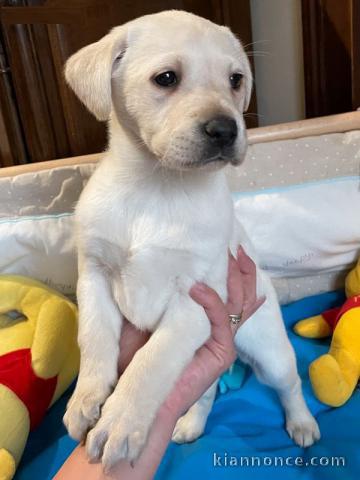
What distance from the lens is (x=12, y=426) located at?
1.18 m

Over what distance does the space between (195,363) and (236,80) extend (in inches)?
24.5

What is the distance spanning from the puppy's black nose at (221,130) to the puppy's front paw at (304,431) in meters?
0.78

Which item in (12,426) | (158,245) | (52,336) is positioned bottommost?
(12,426)

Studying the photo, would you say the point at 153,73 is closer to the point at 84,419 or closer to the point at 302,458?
the point at 84,419

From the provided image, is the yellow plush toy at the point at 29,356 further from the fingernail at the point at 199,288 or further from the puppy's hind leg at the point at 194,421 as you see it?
the fingernail at the point at 199,288

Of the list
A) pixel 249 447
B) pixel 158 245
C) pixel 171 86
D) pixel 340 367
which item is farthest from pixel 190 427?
pixel 171 86

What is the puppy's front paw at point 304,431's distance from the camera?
4.10ft

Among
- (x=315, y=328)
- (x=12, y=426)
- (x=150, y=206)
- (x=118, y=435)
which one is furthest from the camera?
(x=315, y=328)

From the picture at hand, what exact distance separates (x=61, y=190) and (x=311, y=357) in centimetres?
98

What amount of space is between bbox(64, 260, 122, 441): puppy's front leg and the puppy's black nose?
0.40m

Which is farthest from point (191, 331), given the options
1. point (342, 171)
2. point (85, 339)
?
point (342, 171)

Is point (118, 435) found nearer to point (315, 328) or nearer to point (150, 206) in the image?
point (150, 206)

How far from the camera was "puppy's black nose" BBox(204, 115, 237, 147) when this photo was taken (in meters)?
0.89

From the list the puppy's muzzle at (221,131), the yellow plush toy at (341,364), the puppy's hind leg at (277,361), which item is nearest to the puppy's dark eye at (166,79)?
the puppy's muzzle at (221,131)
